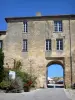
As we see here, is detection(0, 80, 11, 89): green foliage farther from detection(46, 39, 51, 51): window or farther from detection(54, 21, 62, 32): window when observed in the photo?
detection(54, 21, 62, 32): window

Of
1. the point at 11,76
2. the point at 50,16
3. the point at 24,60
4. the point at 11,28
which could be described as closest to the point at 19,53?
the point at 24,60

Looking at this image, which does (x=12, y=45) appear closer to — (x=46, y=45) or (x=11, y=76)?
(x=46, y=45)

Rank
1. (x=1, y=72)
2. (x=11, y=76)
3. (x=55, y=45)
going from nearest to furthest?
(x=11, y=76)
(x=1, y=72)
(x=55, y=45)

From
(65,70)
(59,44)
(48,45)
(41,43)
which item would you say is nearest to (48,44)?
(48,45)

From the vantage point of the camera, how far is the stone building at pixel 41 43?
3694 centimetres

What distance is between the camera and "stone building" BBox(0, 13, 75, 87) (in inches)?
1454

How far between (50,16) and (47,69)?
8001 mm

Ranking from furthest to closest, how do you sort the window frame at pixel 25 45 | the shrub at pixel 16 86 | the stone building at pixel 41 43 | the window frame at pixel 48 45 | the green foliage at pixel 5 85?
1. the window frame at pixel 25 45
2. the window frame at pixel 48 45
3. the stone building at pixel 41 43
4. the green foliage at pixel 5 85
5. the shrub at pixel 16 86

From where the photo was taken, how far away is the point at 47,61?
37.3 metres

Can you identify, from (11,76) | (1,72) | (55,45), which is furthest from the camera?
(55,45)

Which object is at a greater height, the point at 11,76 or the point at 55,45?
the point at 55,45

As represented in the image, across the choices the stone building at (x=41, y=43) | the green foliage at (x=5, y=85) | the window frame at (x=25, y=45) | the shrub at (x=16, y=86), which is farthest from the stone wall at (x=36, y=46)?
the shrub at (x=16, y=86)

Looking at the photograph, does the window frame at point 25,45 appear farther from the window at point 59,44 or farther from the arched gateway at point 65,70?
the window at point 59,44

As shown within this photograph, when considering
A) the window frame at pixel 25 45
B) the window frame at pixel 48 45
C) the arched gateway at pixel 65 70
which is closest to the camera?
the arched gateway at pixel 65 70
